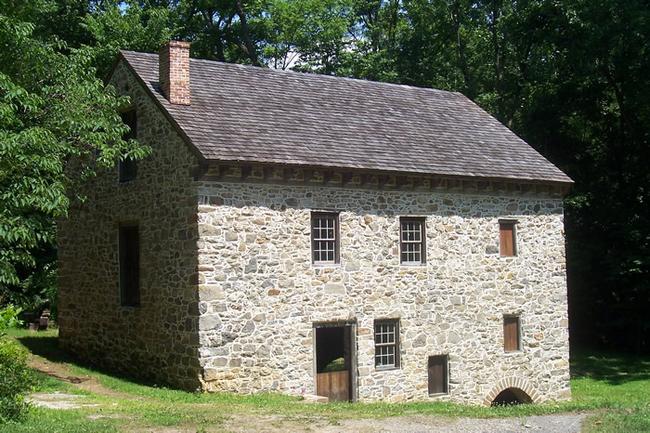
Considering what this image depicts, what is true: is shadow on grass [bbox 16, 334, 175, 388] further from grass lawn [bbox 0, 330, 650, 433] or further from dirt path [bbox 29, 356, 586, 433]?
dirt path [bbox 29, 356, 586, 433]

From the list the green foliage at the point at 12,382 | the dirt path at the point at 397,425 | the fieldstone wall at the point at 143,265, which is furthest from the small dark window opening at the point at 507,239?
the green foliage at the point at 12,382

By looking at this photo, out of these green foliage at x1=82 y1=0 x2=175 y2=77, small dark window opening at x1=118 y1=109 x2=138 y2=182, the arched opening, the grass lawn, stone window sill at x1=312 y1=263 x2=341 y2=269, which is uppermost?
green foliage at x1=82 y1=0 x2=175 y2=77

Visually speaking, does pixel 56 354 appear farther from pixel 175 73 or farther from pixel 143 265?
pixel 175 73

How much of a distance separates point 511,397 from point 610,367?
772 cm

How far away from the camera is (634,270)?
Result: 1082 inches

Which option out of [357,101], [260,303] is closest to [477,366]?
[260,303]

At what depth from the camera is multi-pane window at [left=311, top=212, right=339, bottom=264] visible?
17.5 metres

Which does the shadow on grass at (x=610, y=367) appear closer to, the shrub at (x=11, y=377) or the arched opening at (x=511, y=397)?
the arched opening at (x=511, y=397)

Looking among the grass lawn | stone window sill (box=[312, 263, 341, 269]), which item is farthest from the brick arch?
stone window sill (box=[312, 263, 341, 269])

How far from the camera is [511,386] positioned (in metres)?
20.4

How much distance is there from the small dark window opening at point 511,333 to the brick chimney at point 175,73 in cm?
990

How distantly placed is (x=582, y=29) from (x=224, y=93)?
14.5 metres

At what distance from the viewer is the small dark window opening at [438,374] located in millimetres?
19094

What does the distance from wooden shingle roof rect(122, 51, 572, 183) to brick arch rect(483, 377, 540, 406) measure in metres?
5.28
